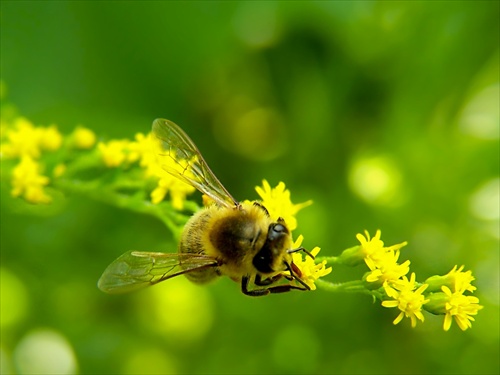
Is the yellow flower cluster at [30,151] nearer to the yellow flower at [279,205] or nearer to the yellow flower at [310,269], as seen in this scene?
the yellow flower at [279,205]

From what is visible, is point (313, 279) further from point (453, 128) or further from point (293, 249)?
point (453, 128)

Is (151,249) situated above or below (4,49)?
below

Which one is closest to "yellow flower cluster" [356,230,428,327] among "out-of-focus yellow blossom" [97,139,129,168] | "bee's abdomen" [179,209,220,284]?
"bee's abdomen" [179,209,220,284]

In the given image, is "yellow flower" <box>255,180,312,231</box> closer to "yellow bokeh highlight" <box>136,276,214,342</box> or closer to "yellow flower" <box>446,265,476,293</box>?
"yellow flower" <box>446,265,476,293</box>

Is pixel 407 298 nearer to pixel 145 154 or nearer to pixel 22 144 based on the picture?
pixel 145 154

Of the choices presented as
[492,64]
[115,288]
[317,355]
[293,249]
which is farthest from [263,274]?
[492,64]

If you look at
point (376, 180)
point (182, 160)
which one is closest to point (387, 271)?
point (182, 160)
